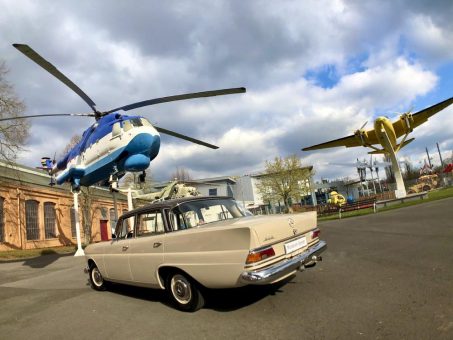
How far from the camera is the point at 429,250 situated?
760 cm

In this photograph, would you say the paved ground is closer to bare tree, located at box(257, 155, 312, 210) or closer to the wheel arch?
the wheel arch

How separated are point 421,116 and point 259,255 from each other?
31.7 m

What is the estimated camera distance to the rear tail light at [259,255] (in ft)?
14.5

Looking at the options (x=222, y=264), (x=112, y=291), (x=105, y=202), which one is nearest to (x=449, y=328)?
(x=222, y=264)

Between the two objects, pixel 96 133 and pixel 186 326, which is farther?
pixel 96 133

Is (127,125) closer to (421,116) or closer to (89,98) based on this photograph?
(89,98)

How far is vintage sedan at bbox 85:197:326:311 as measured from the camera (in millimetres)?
4516

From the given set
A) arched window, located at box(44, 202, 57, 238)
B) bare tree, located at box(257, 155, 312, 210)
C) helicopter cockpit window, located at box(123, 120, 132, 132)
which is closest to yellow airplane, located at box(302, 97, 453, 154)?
bare tree, located at box(257, 155, 312, 210)

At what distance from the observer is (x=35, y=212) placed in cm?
2728

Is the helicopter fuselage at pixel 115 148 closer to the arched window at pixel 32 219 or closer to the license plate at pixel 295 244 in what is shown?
the license plate at pixel 295 244

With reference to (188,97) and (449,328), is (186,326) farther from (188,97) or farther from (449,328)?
(188,97)

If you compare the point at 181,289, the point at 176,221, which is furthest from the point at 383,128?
the point at 181,289

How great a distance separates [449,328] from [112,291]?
5.90 m

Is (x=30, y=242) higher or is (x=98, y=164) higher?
(x=98, y=164)
